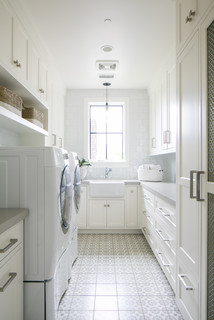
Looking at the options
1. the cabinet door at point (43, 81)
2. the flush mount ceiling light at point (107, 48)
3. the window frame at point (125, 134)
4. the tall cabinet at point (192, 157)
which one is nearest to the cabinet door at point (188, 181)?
the tall cabinet at point (192, 157)

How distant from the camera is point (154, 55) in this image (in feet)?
9.32

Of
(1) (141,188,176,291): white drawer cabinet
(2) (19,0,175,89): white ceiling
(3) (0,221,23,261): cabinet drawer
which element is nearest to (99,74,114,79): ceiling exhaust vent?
(2) (19,0,175,89): white ceiling

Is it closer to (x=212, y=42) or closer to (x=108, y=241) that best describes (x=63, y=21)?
(x=212, y=42)

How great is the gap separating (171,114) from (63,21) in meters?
1.57

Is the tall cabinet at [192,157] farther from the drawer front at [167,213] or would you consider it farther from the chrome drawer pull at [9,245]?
the chrome drawer pull at [9,245]

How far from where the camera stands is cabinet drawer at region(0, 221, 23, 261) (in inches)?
45.3

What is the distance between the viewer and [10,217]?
125 cm

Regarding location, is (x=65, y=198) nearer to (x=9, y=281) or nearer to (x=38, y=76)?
(x=9, y=281)

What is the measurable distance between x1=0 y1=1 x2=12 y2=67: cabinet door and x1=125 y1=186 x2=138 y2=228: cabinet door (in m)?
2.53

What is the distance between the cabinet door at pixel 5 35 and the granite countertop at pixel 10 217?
1.04 meters

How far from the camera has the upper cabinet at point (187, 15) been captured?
4.02 ft

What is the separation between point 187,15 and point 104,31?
1.11m

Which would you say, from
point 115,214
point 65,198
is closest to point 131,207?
point 115,214

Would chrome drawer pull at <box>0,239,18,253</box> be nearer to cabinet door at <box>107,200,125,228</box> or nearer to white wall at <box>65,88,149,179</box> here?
cabinet door at <box>107,200,125,228</box>
